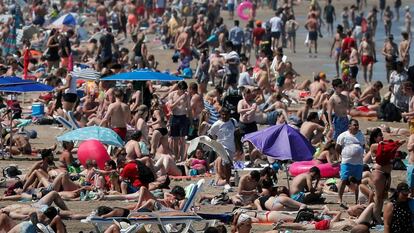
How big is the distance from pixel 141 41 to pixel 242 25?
47.8ft

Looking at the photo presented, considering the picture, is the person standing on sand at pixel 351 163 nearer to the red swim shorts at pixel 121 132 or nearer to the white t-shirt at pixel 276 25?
the red swim shorts at pixel 121 132

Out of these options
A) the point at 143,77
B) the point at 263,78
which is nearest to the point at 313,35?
the point at 263,78

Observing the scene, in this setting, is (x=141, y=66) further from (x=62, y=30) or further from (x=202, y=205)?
(x=202, y=205)

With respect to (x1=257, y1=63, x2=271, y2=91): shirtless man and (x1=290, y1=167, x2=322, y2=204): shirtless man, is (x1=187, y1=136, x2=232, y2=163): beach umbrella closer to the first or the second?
(x1=290, y1=167, x2=322, y2=204): shirtless man

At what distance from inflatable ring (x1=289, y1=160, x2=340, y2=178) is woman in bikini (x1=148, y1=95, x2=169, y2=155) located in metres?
2.06

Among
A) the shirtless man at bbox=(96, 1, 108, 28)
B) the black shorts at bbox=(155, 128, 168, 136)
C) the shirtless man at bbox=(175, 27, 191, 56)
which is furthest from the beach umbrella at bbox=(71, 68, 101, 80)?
the shirtless man at bbox=(96, 1, 108, 28)

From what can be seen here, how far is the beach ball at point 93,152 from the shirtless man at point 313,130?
3.77m

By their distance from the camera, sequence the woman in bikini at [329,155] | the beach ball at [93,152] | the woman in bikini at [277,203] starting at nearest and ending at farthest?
the woman in bikini at [277,203]
the beach ball at [93,152]
the woman in bikini at [329,155]

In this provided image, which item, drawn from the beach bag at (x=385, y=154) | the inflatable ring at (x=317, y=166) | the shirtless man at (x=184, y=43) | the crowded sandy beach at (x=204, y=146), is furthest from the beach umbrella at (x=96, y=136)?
the shirtless man at (x=184, y=43)

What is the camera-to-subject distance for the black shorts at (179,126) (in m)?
22.2

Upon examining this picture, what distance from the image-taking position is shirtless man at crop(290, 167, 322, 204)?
18253 mm

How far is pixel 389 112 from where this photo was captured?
26594mm

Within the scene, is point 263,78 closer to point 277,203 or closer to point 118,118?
point 118,118

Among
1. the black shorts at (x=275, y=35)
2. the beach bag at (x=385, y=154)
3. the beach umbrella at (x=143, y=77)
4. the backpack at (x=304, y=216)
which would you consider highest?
the beach bag at (x=385, y=154)
